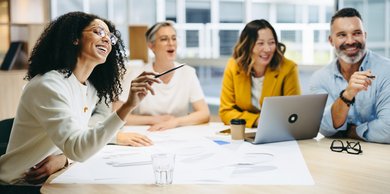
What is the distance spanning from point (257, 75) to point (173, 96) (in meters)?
0.55

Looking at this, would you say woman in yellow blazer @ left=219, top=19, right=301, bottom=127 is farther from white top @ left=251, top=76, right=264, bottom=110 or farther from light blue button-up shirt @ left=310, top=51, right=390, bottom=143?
light blue button-up shirt @ left=310, top=51, right=390, bottom=143

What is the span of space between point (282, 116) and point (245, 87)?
76cm

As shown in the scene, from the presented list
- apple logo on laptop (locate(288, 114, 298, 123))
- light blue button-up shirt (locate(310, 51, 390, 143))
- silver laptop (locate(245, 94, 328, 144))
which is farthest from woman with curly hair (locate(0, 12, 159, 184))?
light blue button-up shirt (locate(310, 51, 390, 143))

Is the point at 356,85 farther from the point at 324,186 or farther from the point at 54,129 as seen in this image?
the point at 54,129

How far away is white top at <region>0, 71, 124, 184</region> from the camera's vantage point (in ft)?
5.23

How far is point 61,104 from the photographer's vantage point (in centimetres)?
163

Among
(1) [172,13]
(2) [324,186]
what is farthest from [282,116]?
(1) [172,13]

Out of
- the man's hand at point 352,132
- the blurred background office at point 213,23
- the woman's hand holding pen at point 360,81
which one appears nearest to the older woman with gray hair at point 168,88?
the man's hand at point 352,132

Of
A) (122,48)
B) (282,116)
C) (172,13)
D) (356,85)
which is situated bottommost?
(282,116)

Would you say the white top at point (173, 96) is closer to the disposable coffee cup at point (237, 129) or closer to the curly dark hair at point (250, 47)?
the curly dark hair at point (250, 47)

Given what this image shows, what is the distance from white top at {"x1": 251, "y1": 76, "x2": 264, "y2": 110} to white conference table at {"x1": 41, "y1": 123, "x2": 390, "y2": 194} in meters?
1.03

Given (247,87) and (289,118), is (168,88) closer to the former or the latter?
(247,87)

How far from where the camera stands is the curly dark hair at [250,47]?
2887 millimetres

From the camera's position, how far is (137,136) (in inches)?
86.4
